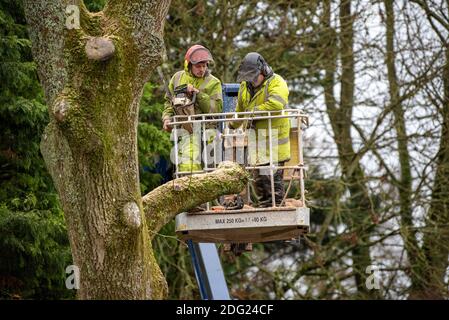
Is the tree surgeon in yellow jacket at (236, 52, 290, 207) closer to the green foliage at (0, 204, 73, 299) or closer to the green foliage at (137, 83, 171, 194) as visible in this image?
the green foliage at (0, 204, 73, 299)

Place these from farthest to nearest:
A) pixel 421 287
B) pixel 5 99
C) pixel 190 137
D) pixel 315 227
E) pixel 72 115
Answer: pixel 315 227
pixel 421 287
pixel 5 99
pixel 190 137
pixel 72 115

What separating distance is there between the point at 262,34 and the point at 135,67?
1301 cm

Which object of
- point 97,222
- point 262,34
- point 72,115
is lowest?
point 97,222

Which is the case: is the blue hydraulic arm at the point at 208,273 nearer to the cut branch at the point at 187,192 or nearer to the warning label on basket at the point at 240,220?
the warning label on basket at the point at 240,220

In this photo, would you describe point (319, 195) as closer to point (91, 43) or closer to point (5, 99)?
point (5, 99)

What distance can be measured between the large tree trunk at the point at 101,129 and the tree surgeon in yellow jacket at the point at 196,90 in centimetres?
227

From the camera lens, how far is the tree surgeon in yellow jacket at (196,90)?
13484 millimetres

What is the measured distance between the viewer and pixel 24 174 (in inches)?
688

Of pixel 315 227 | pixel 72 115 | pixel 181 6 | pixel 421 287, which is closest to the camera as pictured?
pixel 72 115

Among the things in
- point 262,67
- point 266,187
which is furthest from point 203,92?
point 266,187

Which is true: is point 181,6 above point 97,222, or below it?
above

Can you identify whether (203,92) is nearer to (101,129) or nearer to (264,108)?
(264,108)

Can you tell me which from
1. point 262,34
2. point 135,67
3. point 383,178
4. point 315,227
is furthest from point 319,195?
point 135,67

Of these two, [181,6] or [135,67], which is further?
[181,6]
